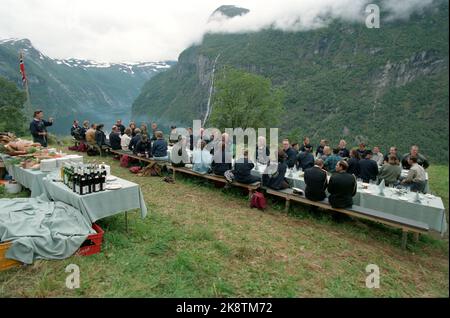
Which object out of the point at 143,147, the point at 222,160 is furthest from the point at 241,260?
the point at 143,147

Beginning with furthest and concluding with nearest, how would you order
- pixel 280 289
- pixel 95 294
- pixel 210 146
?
pixel 210 146 < pixel 280 289 < pixel 95 294

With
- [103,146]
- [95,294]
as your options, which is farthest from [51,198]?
[103,146]

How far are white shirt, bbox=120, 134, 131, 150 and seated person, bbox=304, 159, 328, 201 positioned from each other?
7558mm

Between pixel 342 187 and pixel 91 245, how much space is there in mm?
4814

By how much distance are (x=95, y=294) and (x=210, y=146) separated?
21.4ft

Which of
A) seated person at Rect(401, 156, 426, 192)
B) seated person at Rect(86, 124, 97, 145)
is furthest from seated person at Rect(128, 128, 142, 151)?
seated person at Rect(401, 156, 426, 192)

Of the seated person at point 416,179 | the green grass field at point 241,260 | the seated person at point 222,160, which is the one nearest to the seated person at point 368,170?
the seated person at point 416,179

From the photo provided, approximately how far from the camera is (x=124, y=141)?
37.0 ft

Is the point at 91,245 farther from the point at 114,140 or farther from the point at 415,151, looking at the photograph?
the point at 415,151

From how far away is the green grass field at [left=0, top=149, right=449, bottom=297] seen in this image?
3604mm

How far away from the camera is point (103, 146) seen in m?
12.2

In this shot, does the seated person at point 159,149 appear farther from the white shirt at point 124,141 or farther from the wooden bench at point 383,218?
the wooden bench at point 383,218
